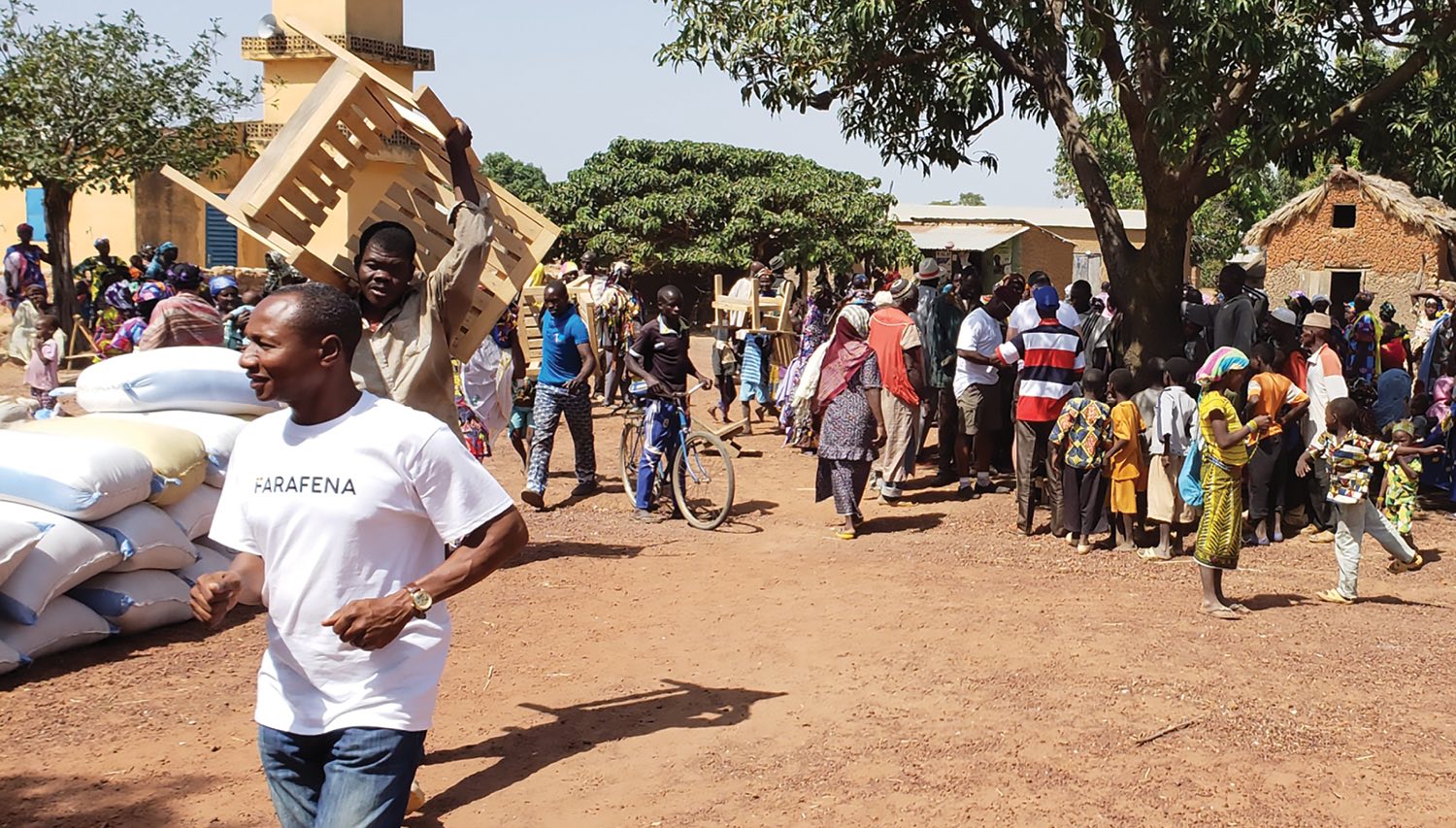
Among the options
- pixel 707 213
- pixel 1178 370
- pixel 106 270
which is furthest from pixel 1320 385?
pixel 707 213

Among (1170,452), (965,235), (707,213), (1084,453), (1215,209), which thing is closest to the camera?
(1170,452)

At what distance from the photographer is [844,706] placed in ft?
18.4

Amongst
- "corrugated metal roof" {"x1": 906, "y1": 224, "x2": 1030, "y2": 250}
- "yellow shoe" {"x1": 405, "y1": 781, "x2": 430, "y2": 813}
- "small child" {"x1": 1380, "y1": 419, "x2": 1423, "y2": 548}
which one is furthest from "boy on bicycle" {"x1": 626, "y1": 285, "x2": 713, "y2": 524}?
"corrugated metal roof" {"x1": 906, "y1": 224, "x2": 1030, "y2": 250}

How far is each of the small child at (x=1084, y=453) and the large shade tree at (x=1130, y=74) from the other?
6.60ft

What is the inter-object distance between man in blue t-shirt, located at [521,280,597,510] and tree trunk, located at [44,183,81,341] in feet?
32.6

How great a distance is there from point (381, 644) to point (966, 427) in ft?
27.3

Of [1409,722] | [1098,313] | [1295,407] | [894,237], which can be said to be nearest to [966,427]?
[1098,313]

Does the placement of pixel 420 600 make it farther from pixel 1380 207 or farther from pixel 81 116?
pixel 1380 207

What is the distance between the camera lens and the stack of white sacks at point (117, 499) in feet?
18.6

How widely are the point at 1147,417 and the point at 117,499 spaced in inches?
248

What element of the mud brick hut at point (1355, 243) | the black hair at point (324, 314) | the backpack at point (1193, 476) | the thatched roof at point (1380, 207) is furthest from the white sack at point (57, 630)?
the mud brick hut at point (1355, 243)

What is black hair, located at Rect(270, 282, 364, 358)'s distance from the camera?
2967 millimetres

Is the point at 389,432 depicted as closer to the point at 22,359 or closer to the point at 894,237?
the point at 22,359

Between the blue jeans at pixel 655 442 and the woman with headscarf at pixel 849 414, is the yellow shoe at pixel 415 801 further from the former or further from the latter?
the blue jeans at pixel 655 442
